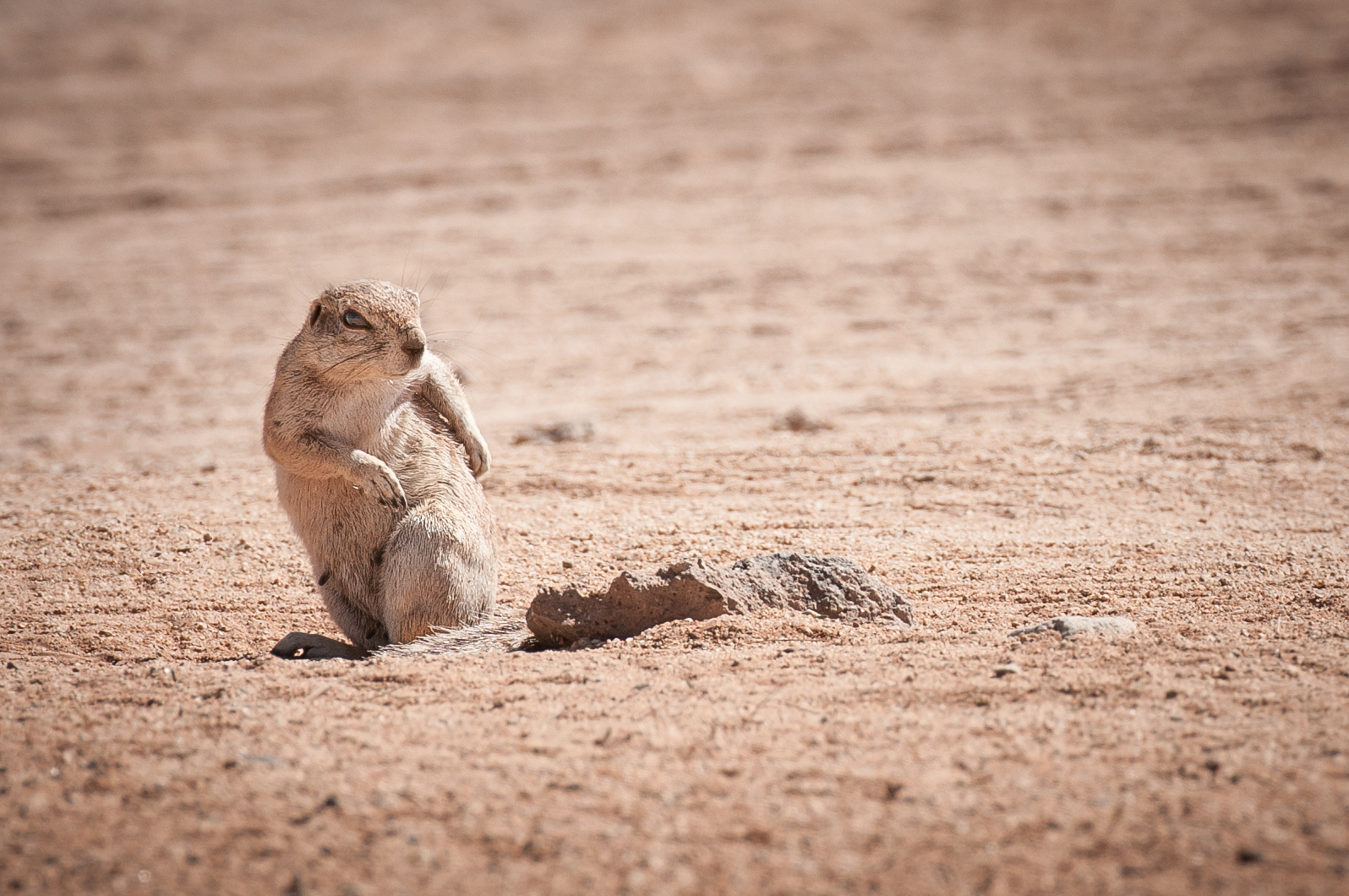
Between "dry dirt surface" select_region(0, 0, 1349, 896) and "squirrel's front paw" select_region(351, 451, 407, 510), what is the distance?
714mm

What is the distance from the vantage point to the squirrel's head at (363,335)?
14.9ft

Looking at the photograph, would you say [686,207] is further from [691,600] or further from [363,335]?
[691,600]

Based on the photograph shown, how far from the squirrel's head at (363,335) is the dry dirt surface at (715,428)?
1.23 meters

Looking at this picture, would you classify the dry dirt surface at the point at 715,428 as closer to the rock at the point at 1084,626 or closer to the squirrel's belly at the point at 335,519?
the rock at the point at 1084,626

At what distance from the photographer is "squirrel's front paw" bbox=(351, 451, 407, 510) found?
180 inches

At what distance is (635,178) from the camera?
633 inches

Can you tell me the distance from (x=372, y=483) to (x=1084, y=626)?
2951mm

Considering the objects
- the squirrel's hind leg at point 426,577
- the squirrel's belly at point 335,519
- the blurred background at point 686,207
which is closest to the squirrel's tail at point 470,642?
the squirrel's hind leg at point 426,577

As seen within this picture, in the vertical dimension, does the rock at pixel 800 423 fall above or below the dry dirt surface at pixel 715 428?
below

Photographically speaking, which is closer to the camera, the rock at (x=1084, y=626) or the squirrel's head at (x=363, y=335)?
the rock at (x=1084, y=626)

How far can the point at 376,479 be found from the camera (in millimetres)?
4566

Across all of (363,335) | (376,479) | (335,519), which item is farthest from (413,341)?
(335,519)

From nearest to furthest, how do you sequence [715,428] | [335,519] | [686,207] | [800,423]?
[335,519] < [800,423] < [715,428] < [686,207]

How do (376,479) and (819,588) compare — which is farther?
(819,588)
